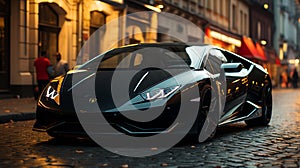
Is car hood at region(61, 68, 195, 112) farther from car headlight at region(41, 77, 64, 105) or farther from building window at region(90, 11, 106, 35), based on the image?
building window at region(90, 11, 106, 35)

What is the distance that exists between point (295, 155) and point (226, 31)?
109ft

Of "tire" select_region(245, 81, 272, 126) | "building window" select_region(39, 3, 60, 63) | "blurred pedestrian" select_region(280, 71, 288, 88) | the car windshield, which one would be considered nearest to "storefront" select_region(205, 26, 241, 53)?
"blurred pedestrian" select_region(280, 71, 288, 88)

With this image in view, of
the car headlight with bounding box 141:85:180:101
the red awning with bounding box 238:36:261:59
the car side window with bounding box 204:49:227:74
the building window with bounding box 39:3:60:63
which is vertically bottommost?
the car headlight with bounding box 141:85:180:101

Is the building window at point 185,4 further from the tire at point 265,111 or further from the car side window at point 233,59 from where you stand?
the car side window at point 233,59

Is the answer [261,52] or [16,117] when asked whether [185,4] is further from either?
[16,117]

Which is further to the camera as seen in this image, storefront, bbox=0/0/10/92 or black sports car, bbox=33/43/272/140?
storefront, bbox=0/0/10/92

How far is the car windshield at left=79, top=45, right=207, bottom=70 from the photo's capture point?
7.57 metres

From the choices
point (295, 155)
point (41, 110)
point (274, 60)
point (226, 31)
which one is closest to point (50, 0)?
point (41, 110)

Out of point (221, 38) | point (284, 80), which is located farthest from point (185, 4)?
point (284, 80)

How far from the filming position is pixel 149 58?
305 inches

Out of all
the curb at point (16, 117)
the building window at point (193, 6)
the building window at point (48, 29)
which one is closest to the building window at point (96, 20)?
the building window at point (48, 29)

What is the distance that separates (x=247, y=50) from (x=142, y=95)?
37934mm

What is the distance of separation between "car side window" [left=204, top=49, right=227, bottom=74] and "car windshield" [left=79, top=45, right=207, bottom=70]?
19 cm

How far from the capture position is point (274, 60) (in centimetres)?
5700
